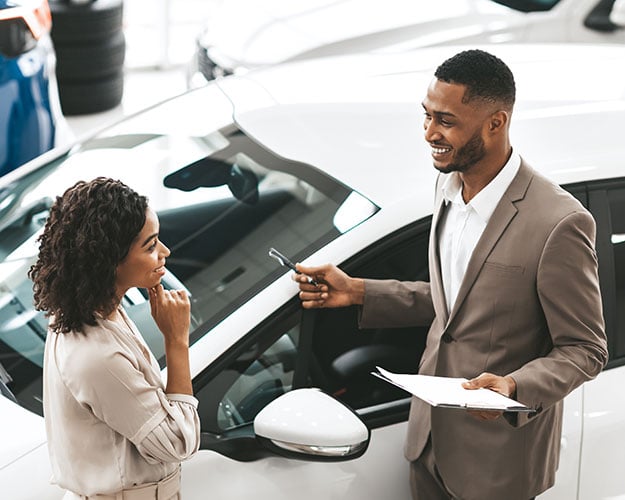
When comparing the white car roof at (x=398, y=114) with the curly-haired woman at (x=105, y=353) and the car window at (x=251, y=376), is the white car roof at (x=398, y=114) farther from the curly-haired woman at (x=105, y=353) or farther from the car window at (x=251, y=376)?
the curly-haired woman at (x=105, y=353)

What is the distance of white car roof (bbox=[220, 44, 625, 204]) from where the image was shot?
105 inches

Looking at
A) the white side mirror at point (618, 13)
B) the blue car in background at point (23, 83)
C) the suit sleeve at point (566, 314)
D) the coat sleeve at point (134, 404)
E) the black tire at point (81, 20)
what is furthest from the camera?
the black tire at point (81, 20)

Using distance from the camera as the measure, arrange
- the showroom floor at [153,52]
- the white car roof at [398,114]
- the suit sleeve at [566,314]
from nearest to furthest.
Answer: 1. the suit sleeve at [566,314]
2. the white car roof at [398,114]
3. the showroom floor at [153,52]

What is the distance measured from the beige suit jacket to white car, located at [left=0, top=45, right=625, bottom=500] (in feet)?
0.41

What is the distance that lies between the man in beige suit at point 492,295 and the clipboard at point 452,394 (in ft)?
0.14

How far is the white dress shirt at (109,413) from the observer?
80.5 inches

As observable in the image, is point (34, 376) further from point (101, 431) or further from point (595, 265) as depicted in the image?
point (595, 265)

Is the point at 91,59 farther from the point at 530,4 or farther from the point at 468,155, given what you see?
the point at 468,155

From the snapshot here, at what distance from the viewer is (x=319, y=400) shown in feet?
7.70

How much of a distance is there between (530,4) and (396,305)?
10.3 feet

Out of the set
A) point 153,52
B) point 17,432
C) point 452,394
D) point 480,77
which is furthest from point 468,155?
point 153,52

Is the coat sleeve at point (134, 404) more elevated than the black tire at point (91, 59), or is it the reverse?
the coat sleeve at point (134, 404)

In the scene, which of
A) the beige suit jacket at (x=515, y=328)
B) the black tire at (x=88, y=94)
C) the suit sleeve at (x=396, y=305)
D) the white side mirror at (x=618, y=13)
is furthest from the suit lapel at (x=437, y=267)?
the black tire at (x=88, y=94)

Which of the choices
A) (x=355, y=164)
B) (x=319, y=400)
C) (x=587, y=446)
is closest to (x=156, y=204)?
(x=355, y=164)
